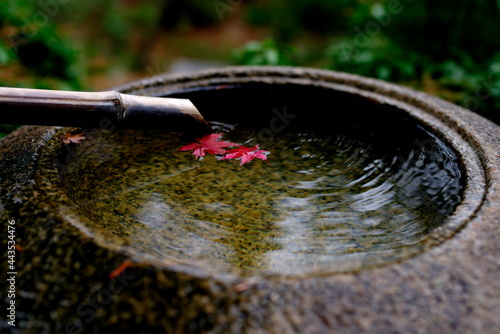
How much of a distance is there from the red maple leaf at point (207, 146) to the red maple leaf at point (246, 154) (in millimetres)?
48

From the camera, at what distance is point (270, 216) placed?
164 cm

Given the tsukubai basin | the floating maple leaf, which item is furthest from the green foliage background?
the tsukubai basin

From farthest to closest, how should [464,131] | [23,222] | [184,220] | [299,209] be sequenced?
[464,131], [299,209], [184,220], [23,222]

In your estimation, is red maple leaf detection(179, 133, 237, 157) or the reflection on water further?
red maple leaf detection(179, 133, 237, 157)

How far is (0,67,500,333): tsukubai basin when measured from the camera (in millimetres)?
1022

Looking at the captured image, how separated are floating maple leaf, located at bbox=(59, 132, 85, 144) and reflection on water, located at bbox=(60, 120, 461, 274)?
6 cm

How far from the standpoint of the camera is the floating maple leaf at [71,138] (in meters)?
1.84

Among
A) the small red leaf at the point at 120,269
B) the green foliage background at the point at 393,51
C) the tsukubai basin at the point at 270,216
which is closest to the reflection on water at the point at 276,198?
the tsukubai basin at the point at 270,216

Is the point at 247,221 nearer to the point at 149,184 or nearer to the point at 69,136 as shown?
the point at 149,184

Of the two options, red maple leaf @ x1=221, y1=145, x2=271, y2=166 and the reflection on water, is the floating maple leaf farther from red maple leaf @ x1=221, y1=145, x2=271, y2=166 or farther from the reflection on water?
red maple leaf @ x1=221, y1=145, x2=271, y2=166

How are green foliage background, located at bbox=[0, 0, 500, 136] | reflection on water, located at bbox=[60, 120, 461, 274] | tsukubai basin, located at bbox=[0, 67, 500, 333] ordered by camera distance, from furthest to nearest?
green foliage background, located at bbox=[0, 0, 500, 136] < reflection on water, located at bbox=[60, 120, 461, 274] < tsukubai basin, located at bbox=[0, 67, 500, 333]

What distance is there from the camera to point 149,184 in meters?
1.79

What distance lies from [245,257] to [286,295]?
0.41 meters

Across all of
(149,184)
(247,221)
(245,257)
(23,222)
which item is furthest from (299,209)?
(23,222)
